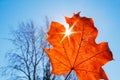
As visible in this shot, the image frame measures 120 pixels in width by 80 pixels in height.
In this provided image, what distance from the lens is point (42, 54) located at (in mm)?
24359

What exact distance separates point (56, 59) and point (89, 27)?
0.58 metres

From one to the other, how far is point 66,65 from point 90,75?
35cm

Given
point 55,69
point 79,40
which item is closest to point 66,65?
point 55,69

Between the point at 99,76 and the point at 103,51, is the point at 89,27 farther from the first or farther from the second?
the point at 99,76

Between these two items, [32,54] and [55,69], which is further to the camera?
[32,54]

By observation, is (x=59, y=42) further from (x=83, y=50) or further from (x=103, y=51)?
(x=103, y=51)

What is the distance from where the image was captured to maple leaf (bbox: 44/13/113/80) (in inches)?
120

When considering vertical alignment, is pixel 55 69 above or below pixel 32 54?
below

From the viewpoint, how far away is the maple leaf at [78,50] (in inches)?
120

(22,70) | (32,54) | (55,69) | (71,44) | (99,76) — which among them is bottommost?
(99,76)

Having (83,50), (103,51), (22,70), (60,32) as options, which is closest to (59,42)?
(60,32)

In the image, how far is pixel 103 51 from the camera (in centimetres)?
309

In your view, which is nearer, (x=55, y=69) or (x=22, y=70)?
(x=55, y=69)

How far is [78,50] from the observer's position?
3.17 meters
